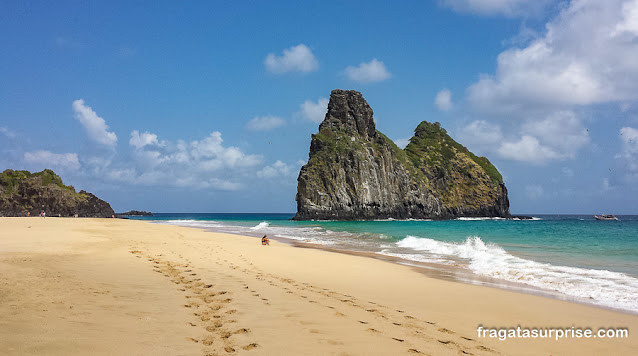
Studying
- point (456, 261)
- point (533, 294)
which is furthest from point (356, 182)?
point (533, 294)

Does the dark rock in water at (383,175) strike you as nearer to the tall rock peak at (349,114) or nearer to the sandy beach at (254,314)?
the tall rock peak at (349,114)

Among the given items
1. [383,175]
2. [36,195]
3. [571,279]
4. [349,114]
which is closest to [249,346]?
[571,279]

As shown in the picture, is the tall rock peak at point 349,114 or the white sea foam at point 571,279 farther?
the tall rock peak at point 349,114

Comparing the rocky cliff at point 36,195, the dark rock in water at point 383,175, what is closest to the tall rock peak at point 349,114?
the dark rock in water at point 383,175

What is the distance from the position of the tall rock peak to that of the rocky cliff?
72.3 m

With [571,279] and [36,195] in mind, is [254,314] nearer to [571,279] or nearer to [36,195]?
[571,279]

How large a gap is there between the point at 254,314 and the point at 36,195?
98.8m

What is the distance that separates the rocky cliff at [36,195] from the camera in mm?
79375

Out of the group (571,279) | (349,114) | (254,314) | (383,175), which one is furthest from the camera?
(349,114)

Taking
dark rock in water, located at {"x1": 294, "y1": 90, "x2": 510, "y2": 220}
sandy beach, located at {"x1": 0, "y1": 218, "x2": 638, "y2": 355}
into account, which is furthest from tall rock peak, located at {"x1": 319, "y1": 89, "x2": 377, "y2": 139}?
sandy beach, located at {"x1": 0, "y1": 218, "x2": 638, "y2": 355}

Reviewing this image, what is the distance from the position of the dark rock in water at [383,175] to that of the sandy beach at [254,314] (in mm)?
89843

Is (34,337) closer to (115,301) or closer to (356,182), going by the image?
(115,301)

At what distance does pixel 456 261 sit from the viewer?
57.8ft

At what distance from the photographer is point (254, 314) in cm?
596
